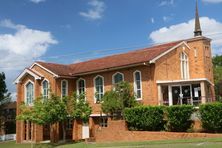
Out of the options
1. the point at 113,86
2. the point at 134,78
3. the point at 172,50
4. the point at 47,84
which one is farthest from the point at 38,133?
the point at 172,50

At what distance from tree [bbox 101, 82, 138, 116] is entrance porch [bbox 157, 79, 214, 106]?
2517 mm

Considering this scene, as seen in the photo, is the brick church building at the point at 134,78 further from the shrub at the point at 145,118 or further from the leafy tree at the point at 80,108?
the shrub at the point at 145,118

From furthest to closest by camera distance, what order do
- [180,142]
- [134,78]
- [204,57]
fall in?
[204,57] → [134,78] → [180,142]

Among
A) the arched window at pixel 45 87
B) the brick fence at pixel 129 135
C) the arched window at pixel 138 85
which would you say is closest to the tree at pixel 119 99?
the arched window at pixel 138 85

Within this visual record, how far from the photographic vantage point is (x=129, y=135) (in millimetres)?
26375

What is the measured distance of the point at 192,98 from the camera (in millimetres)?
29750

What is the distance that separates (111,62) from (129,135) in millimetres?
10278

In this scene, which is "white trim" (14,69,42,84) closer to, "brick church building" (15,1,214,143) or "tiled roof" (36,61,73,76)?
"brick church building" (15,1,214,143)

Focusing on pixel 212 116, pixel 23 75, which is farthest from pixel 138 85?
pixel 23 75

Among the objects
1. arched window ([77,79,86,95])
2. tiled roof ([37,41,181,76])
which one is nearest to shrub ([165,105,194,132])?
tiled roof ([37,41,181,76])

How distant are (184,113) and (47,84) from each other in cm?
1686

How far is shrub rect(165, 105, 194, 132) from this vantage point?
24.6 metres

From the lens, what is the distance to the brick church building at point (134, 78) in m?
30.2

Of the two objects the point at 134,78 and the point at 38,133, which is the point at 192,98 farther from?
the point at 38,133
